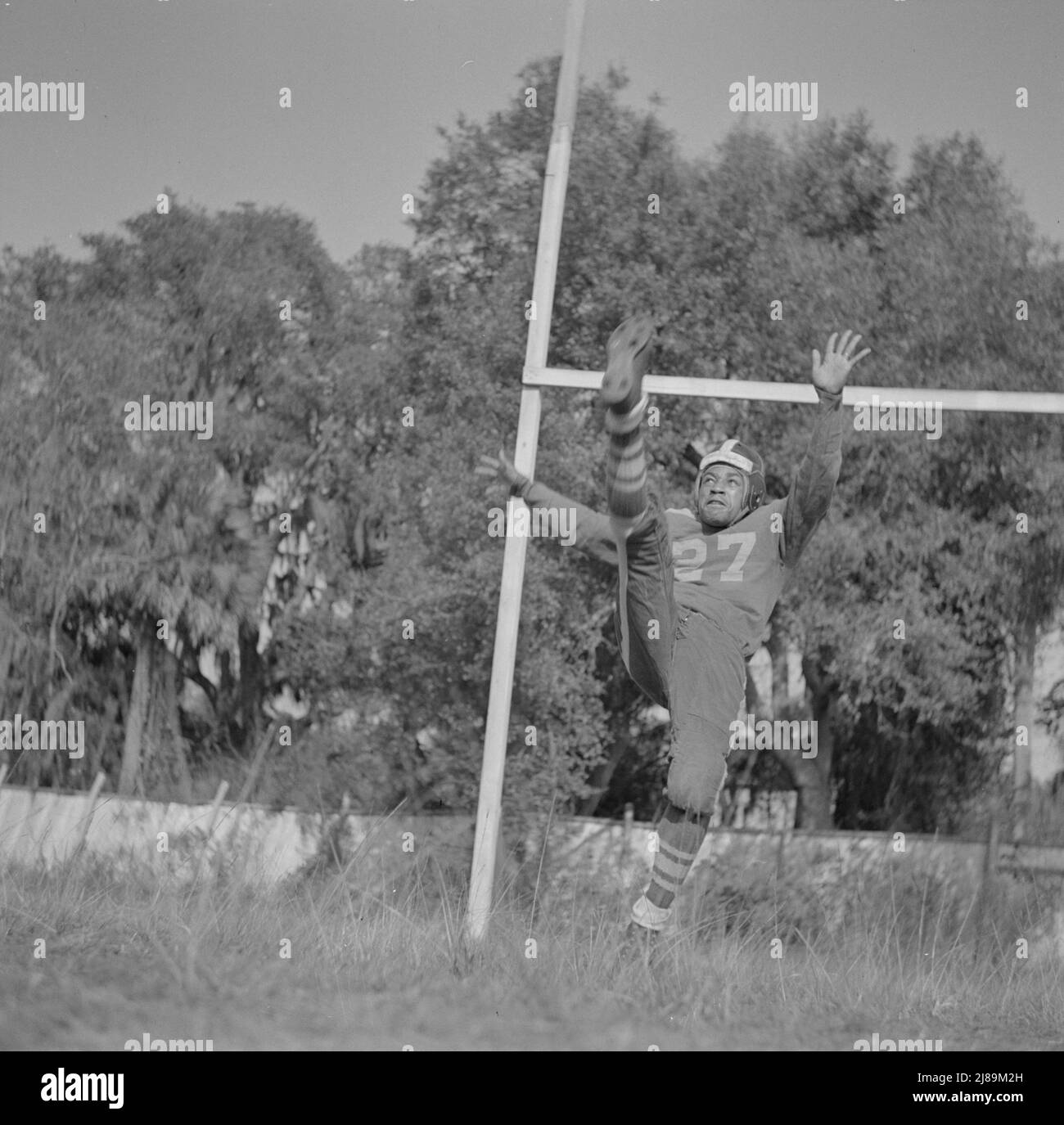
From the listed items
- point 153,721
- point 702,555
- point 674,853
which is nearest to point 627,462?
point 702,555

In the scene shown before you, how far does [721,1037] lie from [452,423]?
8855mm

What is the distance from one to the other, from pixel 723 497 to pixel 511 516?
1.54 metres

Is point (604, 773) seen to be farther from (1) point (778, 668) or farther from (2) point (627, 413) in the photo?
(2) point (627, 413)

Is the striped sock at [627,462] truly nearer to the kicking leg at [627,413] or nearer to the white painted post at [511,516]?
the kicking leg at [627,413]

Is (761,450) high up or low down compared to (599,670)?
up

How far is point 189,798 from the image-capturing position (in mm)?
13391

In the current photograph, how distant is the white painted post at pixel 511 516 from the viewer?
665 cm

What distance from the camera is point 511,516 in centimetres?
662

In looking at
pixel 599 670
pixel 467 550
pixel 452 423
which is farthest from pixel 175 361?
pixel 599 670

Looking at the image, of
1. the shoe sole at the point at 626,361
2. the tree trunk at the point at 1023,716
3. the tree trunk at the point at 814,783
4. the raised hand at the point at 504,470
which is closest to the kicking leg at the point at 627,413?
the shoe sole at the point at 626,361

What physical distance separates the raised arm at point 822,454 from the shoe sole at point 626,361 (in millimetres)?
817

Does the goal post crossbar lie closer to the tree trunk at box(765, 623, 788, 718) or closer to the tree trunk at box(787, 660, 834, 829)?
the tree trunk at box(765, 623, 788, 718)
